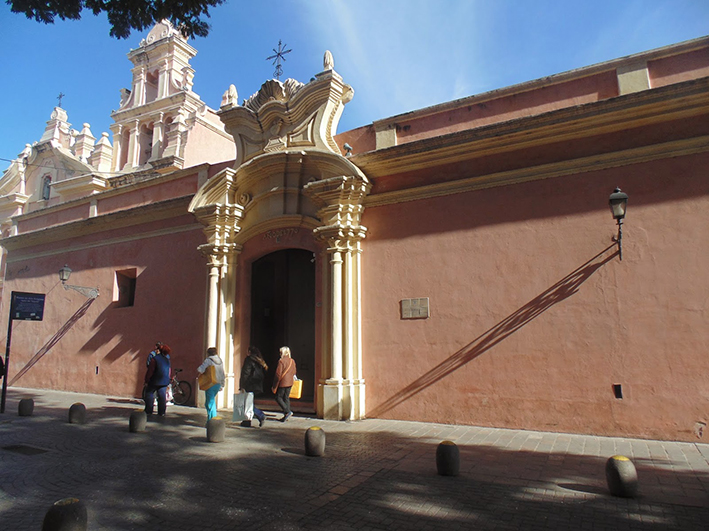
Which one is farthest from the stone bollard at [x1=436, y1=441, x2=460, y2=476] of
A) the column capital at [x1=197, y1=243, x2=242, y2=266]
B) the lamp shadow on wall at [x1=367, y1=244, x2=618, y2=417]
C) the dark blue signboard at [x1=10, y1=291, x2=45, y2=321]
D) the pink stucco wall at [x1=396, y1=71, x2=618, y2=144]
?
the dark blue signboard at [x1=10, y1=291, x2=45, y2=321]

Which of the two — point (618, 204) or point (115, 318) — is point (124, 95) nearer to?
point (115, 318)

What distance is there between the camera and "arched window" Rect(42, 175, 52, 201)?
30734mm

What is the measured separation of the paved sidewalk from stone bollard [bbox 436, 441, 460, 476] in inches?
4.2

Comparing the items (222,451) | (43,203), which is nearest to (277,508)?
(222,451)

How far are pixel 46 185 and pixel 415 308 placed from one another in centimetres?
2995

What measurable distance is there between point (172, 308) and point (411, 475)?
9.35m

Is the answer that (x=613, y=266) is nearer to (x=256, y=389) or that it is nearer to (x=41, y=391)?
(x=256, y=389)

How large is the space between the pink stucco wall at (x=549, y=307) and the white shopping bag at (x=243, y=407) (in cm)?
240

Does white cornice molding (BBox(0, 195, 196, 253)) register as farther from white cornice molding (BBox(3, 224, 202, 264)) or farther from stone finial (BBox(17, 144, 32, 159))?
stone finial (BBox(17, 144, 32, 159))

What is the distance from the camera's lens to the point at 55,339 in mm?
15828

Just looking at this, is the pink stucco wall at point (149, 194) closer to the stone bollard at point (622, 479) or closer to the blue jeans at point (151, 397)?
the blue jeans at point (151, 397)

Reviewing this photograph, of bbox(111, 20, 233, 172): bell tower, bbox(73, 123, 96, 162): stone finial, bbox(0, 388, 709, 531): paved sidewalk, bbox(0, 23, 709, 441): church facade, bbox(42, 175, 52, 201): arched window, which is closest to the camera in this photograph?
bbox(0, 388, 709, 531): paved sidewalk

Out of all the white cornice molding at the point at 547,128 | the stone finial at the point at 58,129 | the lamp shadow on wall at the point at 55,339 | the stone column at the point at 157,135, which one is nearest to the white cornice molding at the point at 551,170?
the white cornice molding at the point at 547,128

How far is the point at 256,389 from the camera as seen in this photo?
32.3 ft
